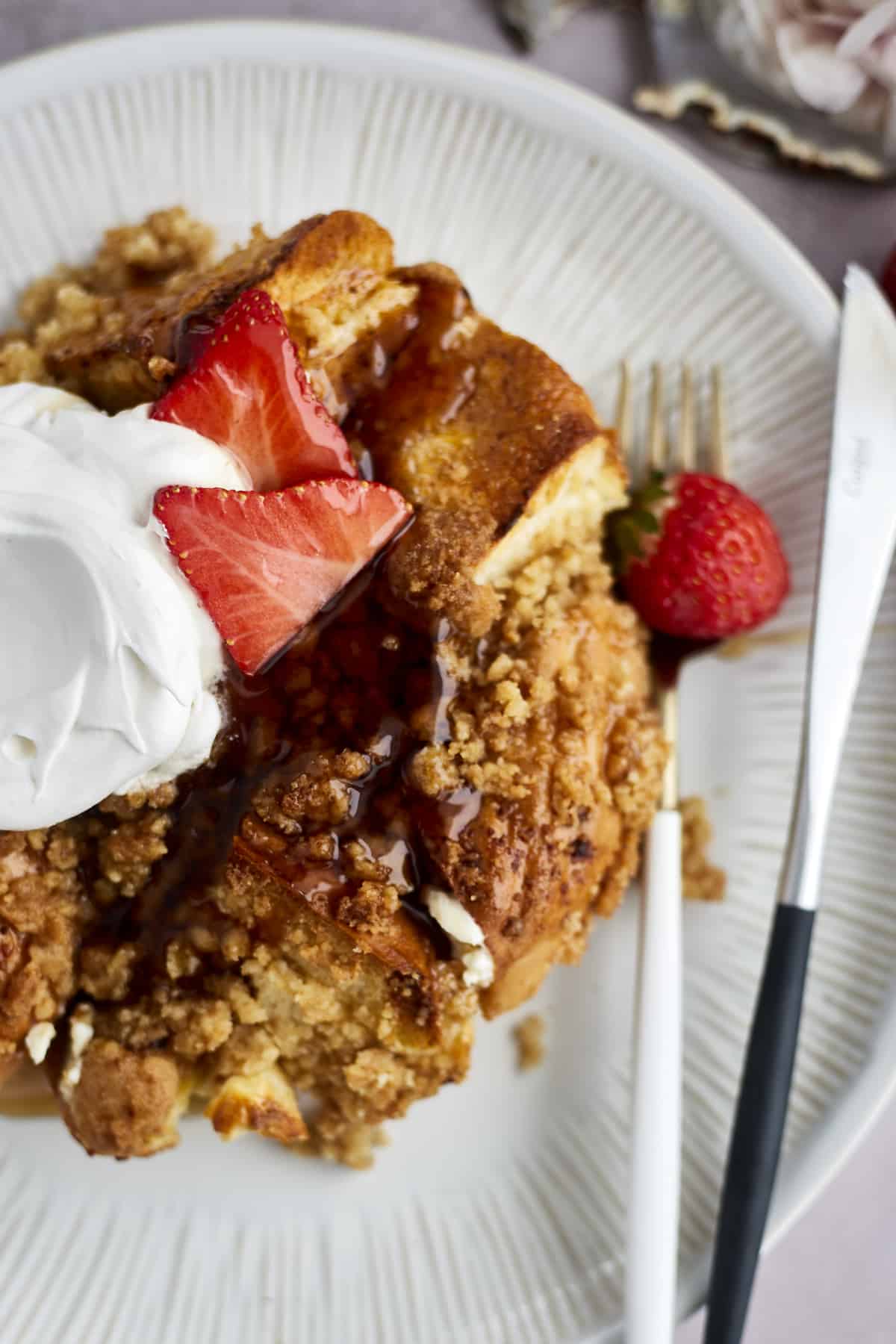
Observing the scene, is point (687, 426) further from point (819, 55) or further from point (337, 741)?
point (337, 741)

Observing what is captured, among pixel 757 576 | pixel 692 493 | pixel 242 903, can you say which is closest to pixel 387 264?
pixel 692 493

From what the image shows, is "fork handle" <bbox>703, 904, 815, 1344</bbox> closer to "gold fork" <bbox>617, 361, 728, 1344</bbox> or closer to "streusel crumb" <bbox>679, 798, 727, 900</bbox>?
"gold fork" <bbox>617, 361, 728, 1344</bbox>

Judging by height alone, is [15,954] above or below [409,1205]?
above

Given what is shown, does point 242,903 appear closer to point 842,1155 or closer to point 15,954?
point 15,954

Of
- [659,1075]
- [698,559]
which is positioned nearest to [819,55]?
[698,559]

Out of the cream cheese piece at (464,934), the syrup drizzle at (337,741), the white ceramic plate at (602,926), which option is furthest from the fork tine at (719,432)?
the cream cheese piece at (464,934)

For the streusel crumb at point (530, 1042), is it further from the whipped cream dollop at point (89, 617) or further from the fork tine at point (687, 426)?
the fork tine at point (687, 426)
